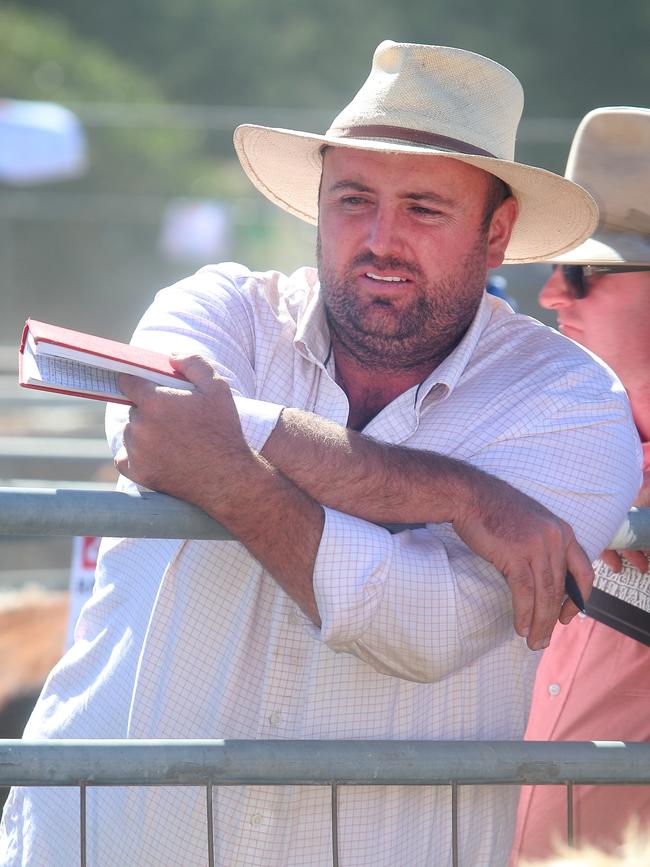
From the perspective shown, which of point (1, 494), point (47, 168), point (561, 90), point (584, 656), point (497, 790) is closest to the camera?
point (1, 494)

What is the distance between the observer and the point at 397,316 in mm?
2736

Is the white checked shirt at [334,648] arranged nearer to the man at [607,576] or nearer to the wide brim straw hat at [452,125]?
the man at [607,576]

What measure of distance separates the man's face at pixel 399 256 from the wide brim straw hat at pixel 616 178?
1.67 feet

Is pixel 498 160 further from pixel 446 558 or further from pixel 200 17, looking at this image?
pixel 200 17

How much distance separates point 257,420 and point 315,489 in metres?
0.16

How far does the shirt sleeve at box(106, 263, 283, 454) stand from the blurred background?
6539 millimetres

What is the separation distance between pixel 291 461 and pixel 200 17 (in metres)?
33.3

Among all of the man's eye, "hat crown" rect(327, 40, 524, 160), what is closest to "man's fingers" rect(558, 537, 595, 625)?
the man's eye

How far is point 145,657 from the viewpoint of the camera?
8.00 ft

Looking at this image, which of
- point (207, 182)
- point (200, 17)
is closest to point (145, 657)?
point (207, 182)

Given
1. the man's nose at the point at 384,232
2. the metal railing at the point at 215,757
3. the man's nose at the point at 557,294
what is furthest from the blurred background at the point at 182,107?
the metal railing at the point at 215,757

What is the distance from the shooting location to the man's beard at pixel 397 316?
8.96 ft

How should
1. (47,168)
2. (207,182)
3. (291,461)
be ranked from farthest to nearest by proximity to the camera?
(207,182) < (47,168) < (291,461)

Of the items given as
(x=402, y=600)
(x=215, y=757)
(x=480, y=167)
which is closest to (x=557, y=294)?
(x=480, y=167)
